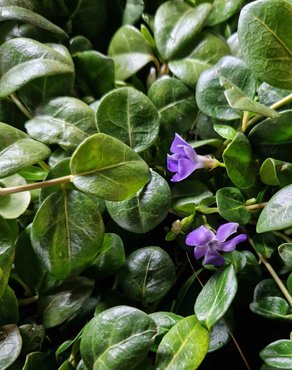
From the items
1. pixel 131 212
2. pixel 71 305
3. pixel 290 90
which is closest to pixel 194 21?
pixel 290 90

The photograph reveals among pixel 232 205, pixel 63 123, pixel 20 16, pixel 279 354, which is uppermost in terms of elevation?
pixel 20 16

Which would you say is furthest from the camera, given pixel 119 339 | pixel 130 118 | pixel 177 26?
pixel 177 26

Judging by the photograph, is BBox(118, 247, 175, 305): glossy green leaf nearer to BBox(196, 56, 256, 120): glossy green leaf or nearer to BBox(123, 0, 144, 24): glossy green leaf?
BBox(196, 56, 256, 120): glossy green leaf

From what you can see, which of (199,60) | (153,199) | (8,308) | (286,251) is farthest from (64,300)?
(199,60)

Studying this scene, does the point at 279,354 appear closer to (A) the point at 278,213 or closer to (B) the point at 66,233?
(A) the point at 278,213

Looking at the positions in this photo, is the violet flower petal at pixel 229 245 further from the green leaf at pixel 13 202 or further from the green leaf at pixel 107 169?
the green leaf at pixel 13 202

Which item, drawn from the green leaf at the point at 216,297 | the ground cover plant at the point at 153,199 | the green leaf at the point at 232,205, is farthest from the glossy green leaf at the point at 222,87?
the green leaf at the point at 216,297
